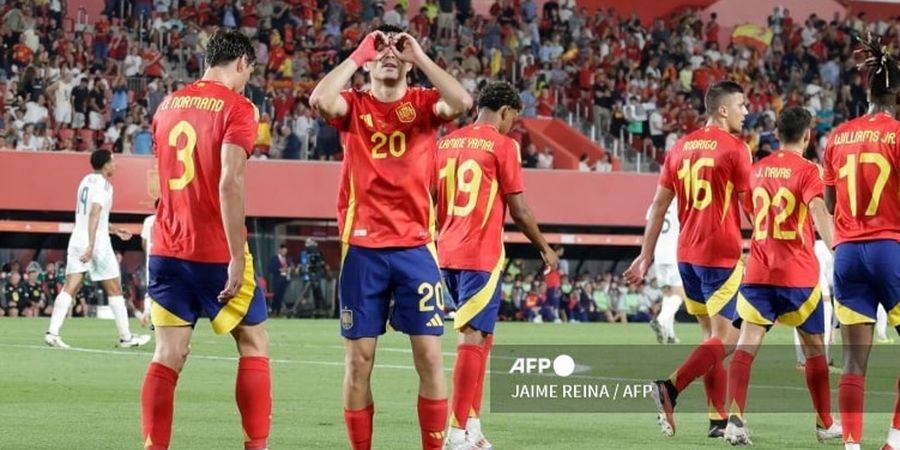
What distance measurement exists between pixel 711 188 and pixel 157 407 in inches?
190

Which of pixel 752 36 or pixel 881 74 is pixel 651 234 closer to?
pixel 881 74

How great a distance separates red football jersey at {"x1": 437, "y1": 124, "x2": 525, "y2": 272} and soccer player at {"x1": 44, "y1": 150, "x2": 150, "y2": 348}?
9204 mm

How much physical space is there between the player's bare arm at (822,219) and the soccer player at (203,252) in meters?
4.01

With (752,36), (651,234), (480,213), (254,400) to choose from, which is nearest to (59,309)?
(480,213)

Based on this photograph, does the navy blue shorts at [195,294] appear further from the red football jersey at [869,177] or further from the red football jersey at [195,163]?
the red football jersey at [869,177]

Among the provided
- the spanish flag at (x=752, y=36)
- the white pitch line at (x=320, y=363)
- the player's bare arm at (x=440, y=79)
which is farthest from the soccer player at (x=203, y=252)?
the spanish flag at (x=752, y=36)

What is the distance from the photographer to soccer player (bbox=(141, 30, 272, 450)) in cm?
868

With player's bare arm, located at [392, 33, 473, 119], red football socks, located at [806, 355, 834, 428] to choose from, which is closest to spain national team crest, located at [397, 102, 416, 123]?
player's bare arm, located at [392, 33, 473, 119]

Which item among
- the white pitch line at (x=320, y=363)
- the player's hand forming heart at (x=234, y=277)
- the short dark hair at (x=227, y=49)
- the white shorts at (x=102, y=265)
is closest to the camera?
the player's hand forming heart at (x=234, y=277)

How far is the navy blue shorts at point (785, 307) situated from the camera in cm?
1168

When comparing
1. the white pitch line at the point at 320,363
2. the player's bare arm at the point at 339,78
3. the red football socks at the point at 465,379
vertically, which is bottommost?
the white pitch line at the point at 320,363

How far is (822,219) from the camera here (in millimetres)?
11172

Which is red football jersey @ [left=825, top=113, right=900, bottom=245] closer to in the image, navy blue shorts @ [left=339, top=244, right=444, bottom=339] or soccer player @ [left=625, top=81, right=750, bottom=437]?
soccer player @ [left=625, top=81, right=750, bottom=437]

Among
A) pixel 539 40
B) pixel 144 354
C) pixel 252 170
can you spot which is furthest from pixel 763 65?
pixel 144 354
